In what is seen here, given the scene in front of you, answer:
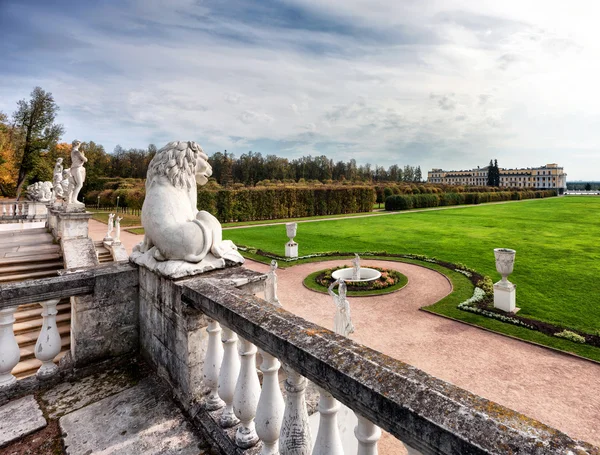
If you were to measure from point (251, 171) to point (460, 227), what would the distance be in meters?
46.3

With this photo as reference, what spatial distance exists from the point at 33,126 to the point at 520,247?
124 ft

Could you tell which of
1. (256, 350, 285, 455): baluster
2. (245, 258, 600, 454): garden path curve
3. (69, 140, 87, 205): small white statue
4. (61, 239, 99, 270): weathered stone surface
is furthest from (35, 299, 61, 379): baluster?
(69, 140, 87, 205): small white statue

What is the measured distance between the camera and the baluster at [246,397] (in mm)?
1896

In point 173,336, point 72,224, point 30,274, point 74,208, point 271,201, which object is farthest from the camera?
point 271,201

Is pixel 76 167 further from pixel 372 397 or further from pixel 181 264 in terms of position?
pixel 372 397

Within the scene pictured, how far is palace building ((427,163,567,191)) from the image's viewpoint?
396 ft

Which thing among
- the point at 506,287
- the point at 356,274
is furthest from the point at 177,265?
the point at 356,274

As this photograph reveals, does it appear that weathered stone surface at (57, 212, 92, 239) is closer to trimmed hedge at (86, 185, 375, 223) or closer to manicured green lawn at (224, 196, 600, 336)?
manicured green lawn at (224, 196, 600, 336)

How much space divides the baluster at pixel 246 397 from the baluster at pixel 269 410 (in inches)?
7.4

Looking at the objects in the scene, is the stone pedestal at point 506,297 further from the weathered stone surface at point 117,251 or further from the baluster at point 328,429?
the weathered stone surface at point 117,251

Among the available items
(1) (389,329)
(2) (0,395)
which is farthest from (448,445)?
(1) (389,329)

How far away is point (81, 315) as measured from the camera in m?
2.92

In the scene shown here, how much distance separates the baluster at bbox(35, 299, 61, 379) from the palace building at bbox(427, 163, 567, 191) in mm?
131408

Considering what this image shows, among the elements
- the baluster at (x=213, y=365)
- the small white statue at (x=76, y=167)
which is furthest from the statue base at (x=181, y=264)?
the small white statue at (x=76, y=167)
